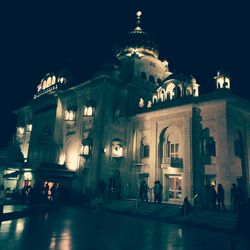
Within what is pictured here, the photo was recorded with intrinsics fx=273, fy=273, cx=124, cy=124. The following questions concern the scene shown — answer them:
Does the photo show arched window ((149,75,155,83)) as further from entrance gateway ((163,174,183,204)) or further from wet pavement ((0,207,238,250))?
wet pavement ((0,207,238,250))

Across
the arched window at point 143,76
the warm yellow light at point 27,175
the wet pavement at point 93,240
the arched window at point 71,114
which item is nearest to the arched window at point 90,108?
the arched window at point 71,114

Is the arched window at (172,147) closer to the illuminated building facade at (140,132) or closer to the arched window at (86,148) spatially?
the illuminated building facade at (140,132)

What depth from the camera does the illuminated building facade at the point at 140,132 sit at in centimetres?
2281

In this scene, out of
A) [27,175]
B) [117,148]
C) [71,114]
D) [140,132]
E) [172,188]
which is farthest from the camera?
[71,114]

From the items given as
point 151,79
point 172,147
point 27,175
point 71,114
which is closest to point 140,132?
point 172,147

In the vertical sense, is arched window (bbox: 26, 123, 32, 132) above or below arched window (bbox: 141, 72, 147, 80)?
below

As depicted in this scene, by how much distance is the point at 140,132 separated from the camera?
28.7 meters

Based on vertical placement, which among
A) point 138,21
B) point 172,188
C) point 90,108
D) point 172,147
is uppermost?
point 138,21

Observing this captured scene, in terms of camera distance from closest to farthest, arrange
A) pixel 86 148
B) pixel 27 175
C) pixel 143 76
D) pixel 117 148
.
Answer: pixel 86 148
pixel 117 148
pixel 27 175
pixel 143 76

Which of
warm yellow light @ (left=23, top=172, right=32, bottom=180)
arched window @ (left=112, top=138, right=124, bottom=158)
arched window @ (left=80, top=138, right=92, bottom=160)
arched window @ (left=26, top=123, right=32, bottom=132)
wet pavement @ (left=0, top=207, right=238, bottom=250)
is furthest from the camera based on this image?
arched window @ (left=26, top=123, right=32, bottom=132)

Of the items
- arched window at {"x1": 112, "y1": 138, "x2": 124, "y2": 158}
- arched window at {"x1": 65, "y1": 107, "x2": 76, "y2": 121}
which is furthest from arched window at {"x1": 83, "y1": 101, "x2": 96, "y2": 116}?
arched window at {"x1": 112, "y1": 138, "x2": 124, "y2": 158}

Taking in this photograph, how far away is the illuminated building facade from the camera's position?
22.8 metres

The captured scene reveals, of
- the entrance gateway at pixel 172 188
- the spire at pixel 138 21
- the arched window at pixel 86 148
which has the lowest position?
the entrance gateway at pixel 172 188

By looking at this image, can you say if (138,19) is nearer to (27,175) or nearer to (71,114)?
(71,114)
